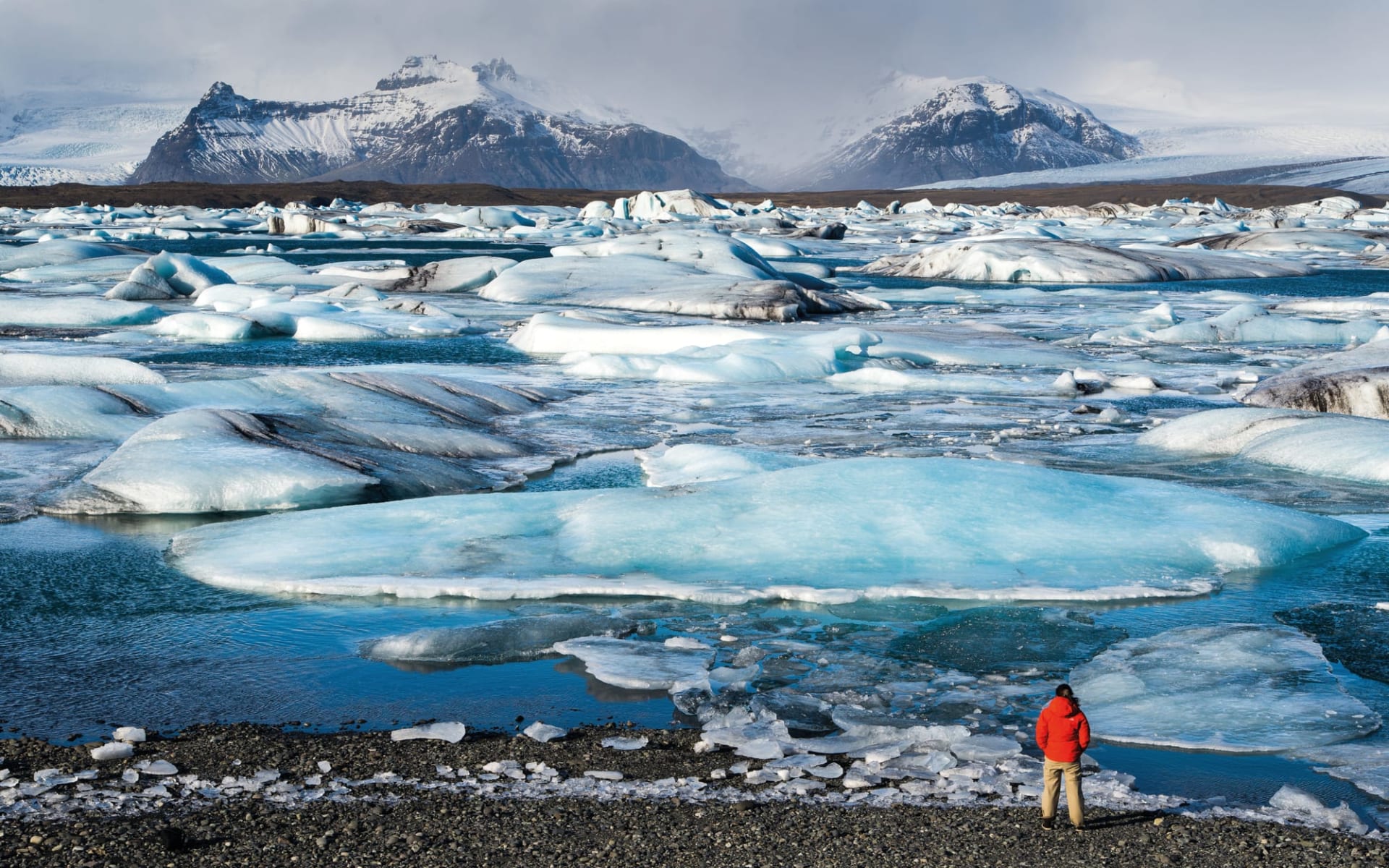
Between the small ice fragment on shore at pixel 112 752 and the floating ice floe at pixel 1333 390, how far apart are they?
33.8 feet

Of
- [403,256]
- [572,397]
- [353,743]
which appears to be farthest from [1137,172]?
[353,743]

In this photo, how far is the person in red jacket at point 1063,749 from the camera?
12.4 ft

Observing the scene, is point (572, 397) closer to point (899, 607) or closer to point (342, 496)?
point (342, 496)

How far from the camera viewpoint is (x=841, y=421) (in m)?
11.4

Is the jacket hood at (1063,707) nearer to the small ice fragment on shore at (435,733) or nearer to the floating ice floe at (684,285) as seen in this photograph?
the small ice fragment on shore at (435,733)

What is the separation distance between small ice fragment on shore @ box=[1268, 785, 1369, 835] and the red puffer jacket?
80 cm

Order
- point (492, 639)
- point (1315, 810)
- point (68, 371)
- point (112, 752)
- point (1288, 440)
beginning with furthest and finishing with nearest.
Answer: point (68, 371) → point (1288, 440) → point (492, 639) → point (112, 752) → point (1315, 810)

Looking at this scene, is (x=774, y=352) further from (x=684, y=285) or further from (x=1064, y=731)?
(x=1064, y=731)

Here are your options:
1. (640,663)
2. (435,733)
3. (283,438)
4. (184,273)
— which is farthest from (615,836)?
(184,273)

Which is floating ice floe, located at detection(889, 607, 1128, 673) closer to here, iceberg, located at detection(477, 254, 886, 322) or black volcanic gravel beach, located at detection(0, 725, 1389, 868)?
black volcanic gravel beach, located at detection(0, 725, 1389, 868)

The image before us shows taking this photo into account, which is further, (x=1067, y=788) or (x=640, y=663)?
(x=640, y=663)

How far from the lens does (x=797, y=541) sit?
677 cm

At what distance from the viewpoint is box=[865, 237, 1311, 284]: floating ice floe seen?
29.3 metres

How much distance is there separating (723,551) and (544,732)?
2.24m
